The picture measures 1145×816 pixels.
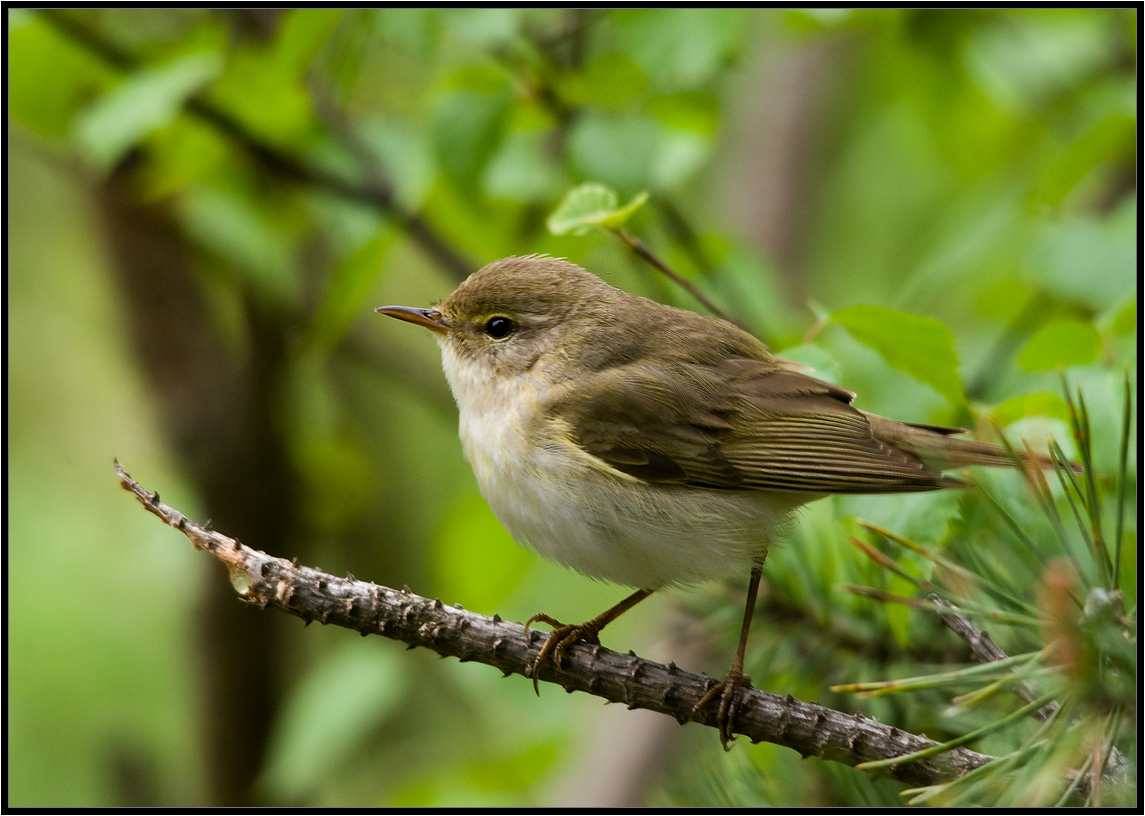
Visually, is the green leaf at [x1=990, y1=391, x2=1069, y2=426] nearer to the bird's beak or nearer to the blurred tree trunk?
the bird's beak

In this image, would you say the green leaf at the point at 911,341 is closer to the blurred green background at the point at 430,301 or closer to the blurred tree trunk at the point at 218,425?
the blurred green background at the point at 430,301

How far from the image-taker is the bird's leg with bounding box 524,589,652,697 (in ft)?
6.91

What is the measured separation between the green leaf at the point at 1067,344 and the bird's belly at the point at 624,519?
0.74 meters

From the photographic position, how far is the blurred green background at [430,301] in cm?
281

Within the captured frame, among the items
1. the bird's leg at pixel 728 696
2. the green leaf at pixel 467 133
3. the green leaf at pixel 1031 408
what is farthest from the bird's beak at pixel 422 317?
the green leaf at pixel 1031 408

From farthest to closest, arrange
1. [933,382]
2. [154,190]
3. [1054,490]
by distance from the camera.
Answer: [154,190] < [933,382] < [1054,490]

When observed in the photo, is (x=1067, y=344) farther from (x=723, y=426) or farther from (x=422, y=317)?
(x=422, y=317)

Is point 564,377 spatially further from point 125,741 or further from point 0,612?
point 125,741

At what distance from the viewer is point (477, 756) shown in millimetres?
4418

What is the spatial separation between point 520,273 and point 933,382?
1.37 metres

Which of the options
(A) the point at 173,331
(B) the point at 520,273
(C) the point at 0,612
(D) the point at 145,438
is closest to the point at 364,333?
(A) the point at 173,331

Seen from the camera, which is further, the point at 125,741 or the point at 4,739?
the point at 125,741

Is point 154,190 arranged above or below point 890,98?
below

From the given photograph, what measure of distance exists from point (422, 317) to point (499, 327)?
0.25m
